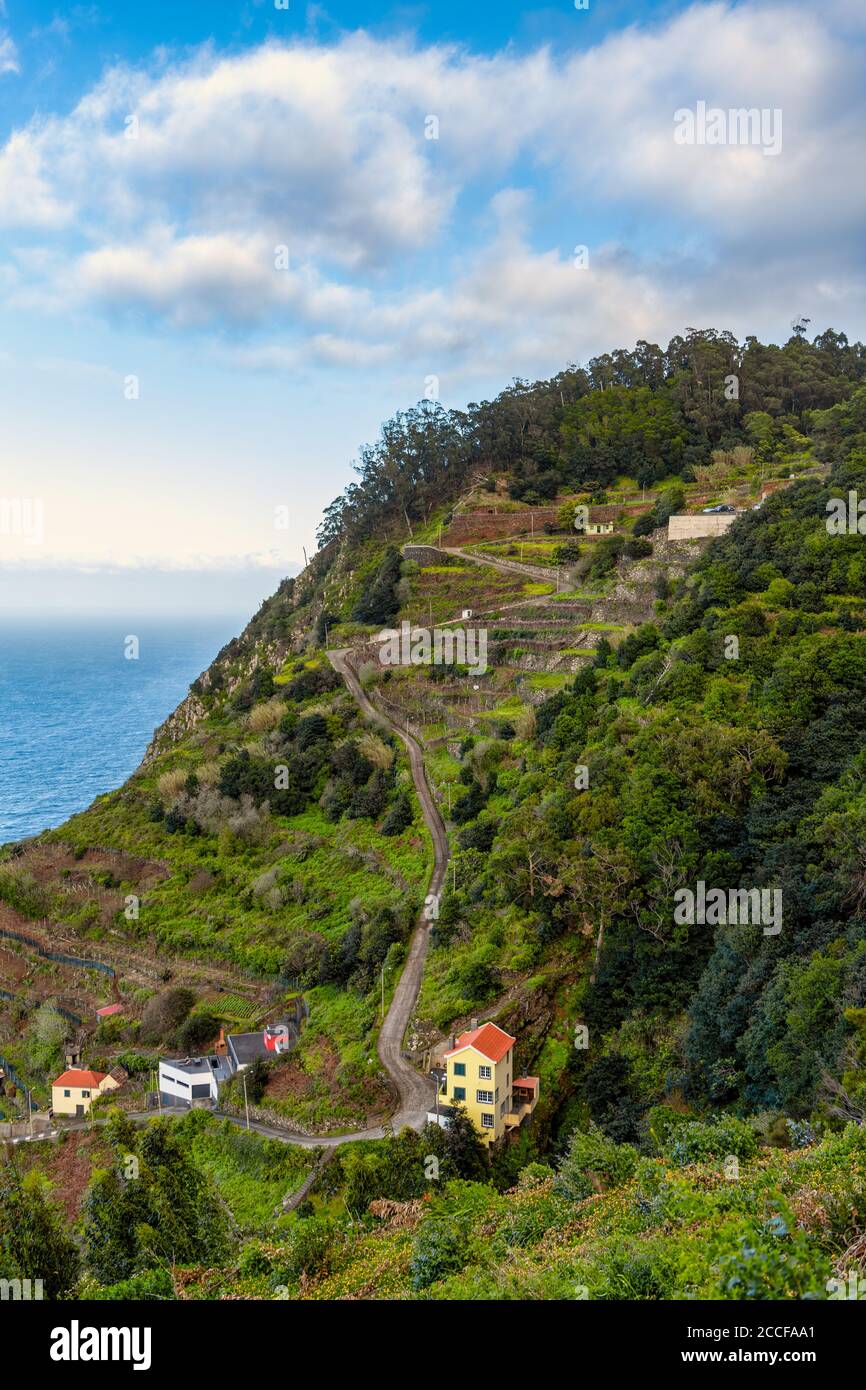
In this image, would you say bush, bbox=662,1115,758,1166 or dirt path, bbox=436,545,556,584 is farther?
dirt path, bbox=436,545,556,584

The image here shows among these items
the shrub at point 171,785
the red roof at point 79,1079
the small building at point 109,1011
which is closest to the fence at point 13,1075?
the red roof at point 79,1079

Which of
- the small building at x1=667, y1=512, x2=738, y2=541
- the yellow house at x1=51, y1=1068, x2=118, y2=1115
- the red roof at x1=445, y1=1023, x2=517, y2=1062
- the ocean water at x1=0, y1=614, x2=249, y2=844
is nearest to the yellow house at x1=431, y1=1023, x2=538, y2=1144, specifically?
the red roof at x1=445, y1=1023, x2=517, y2=1062

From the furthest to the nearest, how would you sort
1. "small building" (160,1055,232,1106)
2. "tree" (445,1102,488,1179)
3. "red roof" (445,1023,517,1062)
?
"small building" (160,1055,232,1106) < "red roof" (445,1023,517,1062) < "tree" (445,1102,488,1179)

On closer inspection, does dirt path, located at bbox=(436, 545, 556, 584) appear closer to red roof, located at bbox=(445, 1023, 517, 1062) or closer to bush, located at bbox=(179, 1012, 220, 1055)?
bush, located at bbox=(179, 1012, 220, 1055)

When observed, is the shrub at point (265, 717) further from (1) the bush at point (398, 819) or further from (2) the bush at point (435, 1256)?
(2) the bush at point (435, 1256)

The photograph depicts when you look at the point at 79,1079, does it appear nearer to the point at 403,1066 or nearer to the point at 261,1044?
the point at 261,1044

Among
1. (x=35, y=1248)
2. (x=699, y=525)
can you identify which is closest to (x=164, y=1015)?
(x=35, y=1248)
